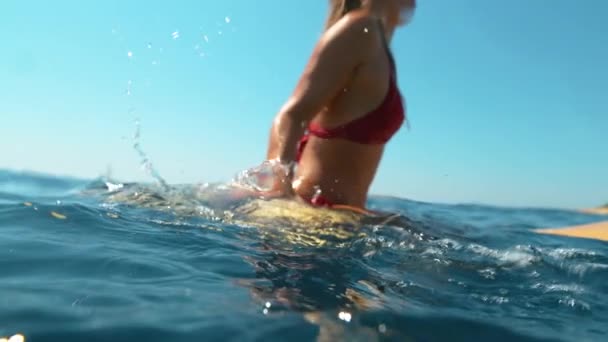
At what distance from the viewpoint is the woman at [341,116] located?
9.18ft

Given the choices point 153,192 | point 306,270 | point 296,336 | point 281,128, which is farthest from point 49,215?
point 296,336

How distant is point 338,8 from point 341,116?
2.21ft

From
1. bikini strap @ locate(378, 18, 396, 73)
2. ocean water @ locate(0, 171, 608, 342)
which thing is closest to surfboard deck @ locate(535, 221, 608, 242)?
ocean water @ locate(0, 171, 608, 342)

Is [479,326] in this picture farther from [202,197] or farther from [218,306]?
[202,197]

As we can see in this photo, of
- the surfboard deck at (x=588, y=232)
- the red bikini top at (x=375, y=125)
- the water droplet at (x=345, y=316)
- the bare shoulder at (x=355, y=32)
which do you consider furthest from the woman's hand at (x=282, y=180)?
the surfboard deck at (x=588, y=232)

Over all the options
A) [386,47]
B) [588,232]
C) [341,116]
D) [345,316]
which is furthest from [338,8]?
[588,232]

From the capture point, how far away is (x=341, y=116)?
9.63 feet

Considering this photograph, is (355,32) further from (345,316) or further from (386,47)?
(345,316)

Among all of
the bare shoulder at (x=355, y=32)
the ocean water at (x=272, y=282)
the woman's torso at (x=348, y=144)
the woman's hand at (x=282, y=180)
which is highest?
the bare shoulder at (x=355, y=32)

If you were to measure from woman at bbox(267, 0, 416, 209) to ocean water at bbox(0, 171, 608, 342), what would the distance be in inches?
12.4

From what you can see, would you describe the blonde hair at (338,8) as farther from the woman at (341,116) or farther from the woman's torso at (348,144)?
the woman's torso at (348,144)

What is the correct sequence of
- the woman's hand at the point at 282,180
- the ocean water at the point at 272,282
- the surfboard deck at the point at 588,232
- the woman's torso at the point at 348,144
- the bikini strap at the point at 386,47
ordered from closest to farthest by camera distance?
1. the ocean water at the point at 272,282
2. the woman's hand at the point at 282,180
3. the woman's torso at the point at 348,144
4. the bikini strap at the point at 386,47
5. the surfboard deck at the point at 588,232

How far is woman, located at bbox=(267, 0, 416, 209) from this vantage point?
9.18ft

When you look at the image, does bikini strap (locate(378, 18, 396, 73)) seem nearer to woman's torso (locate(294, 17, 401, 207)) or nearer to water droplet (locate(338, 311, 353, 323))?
woman's torso (locate(294, 17, 401, 207))
